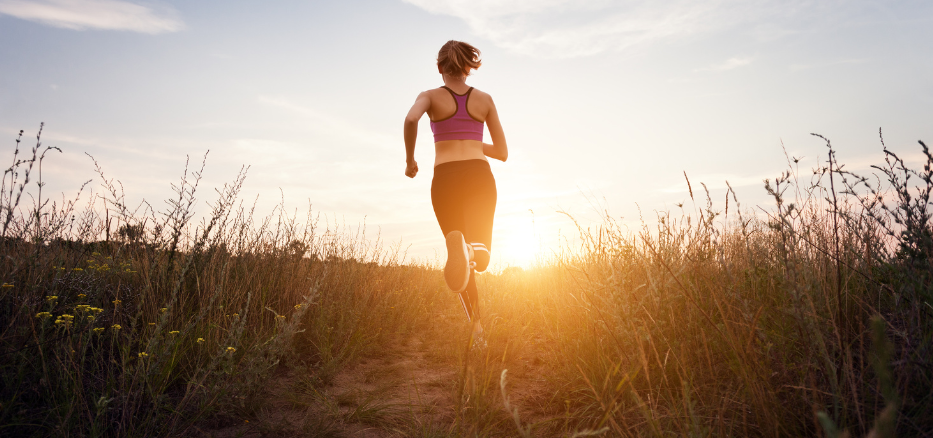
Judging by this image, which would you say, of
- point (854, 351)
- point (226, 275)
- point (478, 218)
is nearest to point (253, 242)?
point (226, 275)

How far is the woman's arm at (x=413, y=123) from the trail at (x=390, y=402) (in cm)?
156

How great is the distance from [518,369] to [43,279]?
9.88ft

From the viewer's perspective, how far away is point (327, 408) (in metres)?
2.32

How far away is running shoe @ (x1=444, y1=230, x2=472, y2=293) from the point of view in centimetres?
308

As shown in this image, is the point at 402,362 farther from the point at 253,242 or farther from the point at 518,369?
the point at 253,242

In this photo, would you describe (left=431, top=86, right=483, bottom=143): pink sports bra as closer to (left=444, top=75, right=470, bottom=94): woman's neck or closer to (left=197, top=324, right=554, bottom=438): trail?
(left=444, top=75, right=470, bottom=94): woman's neck

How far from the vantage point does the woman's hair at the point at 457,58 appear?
3406mm

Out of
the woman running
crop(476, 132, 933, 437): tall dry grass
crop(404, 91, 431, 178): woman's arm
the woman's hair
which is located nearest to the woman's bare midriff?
the woman running

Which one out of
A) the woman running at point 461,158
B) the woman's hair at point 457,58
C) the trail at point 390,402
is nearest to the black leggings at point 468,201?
the woman running at point 461,158

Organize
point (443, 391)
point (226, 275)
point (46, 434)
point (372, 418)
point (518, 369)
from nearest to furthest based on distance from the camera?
1. point (46, 434)
2. point (372, 418)
3. point (443, 391)
4. point (518, 369)
5. point (226, 275)

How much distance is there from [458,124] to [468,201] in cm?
60

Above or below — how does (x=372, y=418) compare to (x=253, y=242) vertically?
below

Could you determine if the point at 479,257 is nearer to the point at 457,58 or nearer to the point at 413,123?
the point at 413,123

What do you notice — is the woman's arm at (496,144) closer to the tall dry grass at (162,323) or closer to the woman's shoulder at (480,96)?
the woman's shoulder at (480,96)
